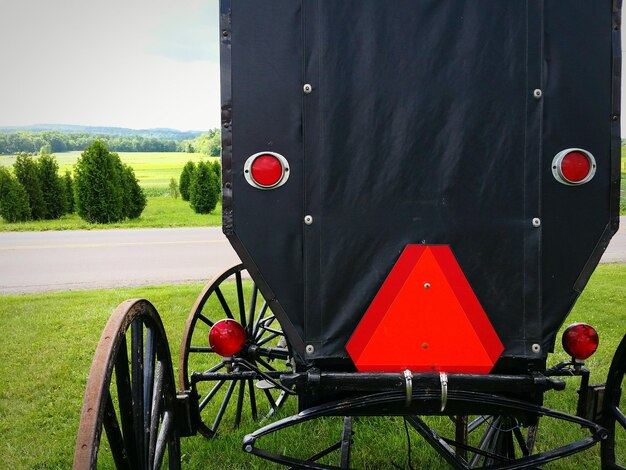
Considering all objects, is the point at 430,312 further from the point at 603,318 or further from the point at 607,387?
the point at 603,318

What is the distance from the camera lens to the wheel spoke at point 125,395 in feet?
6.72

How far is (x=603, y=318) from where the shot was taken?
6.12 meters

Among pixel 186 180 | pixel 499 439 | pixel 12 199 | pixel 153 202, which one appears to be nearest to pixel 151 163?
pixel 186 180

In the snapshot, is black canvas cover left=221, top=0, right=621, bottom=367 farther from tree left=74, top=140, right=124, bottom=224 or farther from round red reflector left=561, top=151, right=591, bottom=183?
tree left=74, top=140, right=124, bottom=224

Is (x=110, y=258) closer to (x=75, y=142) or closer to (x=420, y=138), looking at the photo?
(x=75, y=142)

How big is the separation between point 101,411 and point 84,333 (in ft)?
14.4

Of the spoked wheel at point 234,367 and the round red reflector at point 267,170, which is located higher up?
the round red reflector at point 267,170

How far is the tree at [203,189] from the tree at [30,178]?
145 inches

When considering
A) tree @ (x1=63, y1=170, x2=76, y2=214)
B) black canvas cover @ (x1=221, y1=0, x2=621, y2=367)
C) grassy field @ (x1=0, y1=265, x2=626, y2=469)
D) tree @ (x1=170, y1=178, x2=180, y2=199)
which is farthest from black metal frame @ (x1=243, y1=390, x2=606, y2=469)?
tree @ (x1=170, y1=178, x2=180, y2=199)

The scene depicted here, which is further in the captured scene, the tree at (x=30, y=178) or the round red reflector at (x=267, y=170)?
the tree at (x=30, y=178)

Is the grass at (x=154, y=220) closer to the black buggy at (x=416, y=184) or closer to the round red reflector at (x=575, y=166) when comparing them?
the black buggy at (x=416, y=184)

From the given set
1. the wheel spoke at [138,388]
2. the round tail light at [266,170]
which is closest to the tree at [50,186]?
the wheel spoke at [138,388]

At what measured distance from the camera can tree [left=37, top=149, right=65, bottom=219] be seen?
41.6 feet

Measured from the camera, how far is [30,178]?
12.4 meters
